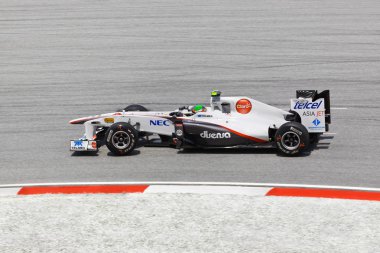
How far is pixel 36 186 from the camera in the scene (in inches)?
484

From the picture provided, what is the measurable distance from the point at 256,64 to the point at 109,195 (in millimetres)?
11392

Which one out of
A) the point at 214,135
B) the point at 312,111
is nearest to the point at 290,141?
the point at 312,111

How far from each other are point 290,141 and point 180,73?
8457 millimetres

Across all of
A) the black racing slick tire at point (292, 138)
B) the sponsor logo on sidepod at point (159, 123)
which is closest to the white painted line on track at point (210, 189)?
the black racing slick tire at point (292, 138)

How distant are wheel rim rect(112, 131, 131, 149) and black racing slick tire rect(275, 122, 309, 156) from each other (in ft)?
8.88

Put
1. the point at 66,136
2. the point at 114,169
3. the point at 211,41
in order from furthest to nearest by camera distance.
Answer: the point at 211,41 → the point at 66,136 → the point at 114,169

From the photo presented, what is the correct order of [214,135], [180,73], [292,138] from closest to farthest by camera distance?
[292,138] < [214,135] < [180,73]

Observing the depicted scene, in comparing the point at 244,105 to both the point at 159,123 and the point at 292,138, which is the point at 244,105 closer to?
the point at 292,138

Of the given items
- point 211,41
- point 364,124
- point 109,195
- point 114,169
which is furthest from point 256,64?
point 109,195

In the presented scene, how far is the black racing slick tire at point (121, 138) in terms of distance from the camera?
13711 mm

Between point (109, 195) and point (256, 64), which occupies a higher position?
point (256, 64)

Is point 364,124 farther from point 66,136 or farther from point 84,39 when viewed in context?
point 84,39

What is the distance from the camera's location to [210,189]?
38.3 feet

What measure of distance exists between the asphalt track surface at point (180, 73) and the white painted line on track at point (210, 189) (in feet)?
1.55
